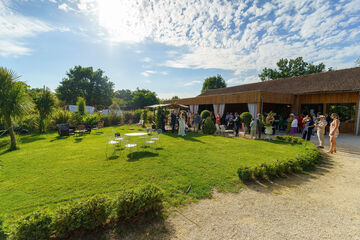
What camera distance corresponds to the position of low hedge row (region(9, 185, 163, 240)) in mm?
2049

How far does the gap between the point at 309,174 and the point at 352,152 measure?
435 centimetres

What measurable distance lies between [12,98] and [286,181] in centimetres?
1108

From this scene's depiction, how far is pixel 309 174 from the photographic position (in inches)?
189

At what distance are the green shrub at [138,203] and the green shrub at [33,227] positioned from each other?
87 centimetres

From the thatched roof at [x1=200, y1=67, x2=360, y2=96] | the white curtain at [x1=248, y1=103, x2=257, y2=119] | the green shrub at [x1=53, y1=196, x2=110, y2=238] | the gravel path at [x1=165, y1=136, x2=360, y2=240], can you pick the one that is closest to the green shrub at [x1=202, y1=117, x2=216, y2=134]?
the white curtain at [x1=248, y1=103, x2=257, y2=119]

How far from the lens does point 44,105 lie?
13.2m

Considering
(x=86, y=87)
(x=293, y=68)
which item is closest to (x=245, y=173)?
(x=293, y=68)

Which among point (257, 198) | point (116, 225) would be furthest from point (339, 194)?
point (116, 225)

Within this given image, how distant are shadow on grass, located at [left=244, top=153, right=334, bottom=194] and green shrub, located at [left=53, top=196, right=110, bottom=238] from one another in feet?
10.9

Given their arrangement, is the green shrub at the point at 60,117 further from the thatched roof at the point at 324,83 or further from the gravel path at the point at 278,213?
the thatched roof at the point at 324,83

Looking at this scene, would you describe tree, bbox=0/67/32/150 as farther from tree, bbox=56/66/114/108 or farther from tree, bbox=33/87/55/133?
tree, bbox=56/66/114/108

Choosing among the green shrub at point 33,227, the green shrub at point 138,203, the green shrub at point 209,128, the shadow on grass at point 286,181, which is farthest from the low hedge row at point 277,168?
the green shrub at point 209,128

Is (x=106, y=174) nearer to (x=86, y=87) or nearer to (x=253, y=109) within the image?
(x=253, y=109)

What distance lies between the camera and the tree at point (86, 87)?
38.7m
